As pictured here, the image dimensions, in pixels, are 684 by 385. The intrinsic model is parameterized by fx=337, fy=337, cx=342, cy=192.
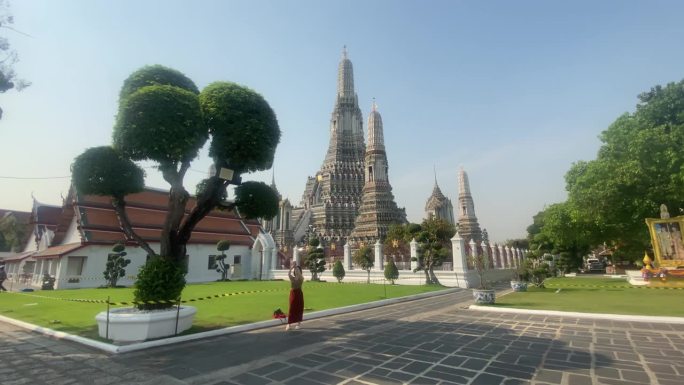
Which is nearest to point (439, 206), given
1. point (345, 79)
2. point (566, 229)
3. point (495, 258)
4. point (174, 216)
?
point (345, 79)

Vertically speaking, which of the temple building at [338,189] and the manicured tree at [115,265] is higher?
the temple building at [338,189]

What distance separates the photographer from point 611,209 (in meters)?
19.2

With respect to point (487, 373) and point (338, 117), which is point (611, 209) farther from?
point (338, 117)

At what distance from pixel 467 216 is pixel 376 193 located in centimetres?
2011

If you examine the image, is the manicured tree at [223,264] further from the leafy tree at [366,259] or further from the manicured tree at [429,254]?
the manicured tree at [429,254]

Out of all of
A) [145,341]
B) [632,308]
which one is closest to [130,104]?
[145,341]

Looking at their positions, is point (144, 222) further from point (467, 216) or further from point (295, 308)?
point (467, 216)

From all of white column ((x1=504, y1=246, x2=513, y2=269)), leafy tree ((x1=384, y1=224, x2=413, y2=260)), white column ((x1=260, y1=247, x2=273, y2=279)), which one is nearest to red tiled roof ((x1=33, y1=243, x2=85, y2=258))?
white column ((x1=260, y1=247, x2=273, y2=279))

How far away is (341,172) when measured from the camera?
63625 millimetres

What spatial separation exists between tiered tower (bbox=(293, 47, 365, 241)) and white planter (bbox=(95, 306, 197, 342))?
50.1 meters

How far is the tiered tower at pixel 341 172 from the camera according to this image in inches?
2336

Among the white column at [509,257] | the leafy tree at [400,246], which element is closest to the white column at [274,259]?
the leafy tree at [400,246]

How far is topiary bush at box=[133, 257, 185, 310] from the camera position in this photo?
6.96 meters

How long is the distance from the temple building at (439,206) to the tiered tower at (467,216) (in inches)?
685
